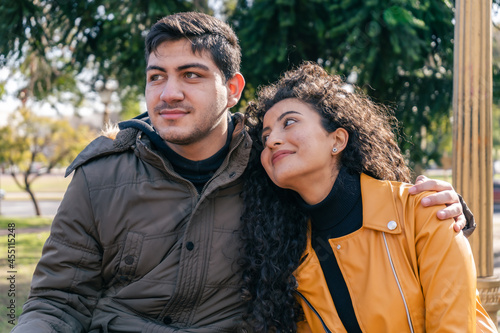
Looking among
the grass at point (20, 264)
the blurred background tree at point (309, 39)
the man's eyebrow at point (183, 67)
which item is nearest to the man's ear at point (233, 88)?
the man's eyebrow at point (183, 67)

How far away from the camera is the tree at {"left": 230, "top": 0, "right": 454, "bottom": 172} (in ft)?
18.4

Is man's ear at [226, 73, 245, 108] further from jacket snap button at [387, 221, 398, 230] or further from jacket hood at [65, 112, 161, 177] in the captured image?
jacket snap button at [387, 221, 398, 230]

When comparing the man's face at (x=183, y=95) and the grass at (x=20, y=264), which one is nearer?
the man's face at (x=183, y=95)

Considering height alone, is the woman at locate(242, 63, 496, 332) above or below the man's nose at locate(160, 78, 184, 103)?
below

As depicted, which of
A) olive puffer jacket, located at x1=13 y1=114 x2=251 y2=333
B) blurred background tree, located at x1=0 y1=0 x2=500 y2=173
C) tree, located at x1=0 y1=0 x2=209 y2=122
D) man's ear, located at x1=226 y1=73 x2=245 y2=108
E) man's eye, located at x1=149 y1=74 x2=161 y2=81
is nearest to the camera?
olive puffer jacket, located at x1=13 y1=114 x2=251 y2=333

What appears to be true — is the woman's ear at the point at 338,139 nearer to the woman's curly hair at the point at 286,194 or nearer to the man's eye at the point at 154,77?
the woman's curly hair at the point at 286,194

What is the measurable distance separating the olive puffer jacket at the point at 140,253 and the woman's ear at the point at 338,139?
0.58 metres

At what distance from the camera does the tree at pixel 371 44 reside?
562cm

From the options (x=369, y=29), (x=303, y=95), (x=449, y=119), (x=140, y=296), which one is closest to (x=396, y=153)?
(x=303, y=95)

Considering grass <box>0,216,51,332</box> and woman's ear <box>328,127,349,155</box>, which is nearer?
woman's ear <box>328,127,349,155</box>

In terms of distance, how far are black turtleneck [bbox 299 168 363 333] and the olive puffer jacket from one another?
0.49m

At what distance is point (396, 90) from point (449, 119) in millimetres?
1350

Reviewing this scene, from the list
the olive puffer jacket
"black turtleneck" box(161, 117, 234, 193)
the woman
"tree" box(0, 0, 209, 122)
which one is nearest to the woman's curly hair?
the woman

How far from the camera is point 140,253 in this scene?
2.70 metres
